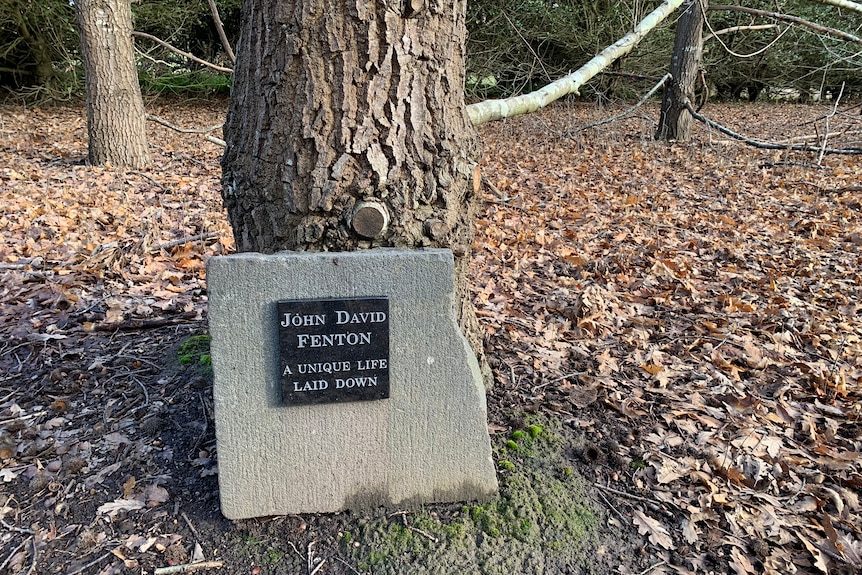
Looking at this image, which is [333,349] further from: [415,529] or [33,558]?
[33,558]

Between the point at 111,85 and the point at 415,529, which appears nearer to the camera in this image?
the point at 415,529

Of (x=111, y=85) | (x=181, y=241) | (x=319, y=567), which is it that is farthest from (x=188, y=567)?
(x=111, y=85)

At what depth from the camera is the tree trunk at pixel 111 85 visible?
25.1 ft

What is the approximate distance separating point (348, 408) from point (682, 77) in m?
10.1

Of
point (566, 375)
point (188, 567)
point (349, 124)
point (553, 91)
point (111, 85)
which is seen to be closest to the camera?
point (188, 567)

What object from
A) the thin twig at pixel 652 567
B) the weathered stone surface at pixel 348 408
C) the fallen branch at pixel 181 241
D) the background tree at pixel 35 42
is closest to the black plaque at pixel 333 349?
the weathered stone surface at pixel 348 408

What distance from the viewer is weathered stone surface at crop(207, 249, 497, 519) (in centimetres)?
222

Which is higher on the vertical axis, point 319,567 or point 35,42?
point 35,42

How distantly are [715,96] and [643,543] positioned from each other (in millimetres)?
20539

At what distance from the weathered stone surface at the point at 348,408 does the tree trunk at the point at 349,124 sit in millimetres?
398

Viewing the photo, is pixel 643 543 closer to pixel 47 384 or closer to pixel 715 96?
pixel 47 384

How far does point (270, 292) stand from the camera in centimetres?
221

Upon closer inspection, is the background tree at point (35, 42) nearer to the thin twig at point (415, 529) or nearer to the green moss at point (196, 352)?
the green moss at point (196, 352)

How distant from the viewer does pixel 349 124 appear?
2.50m
